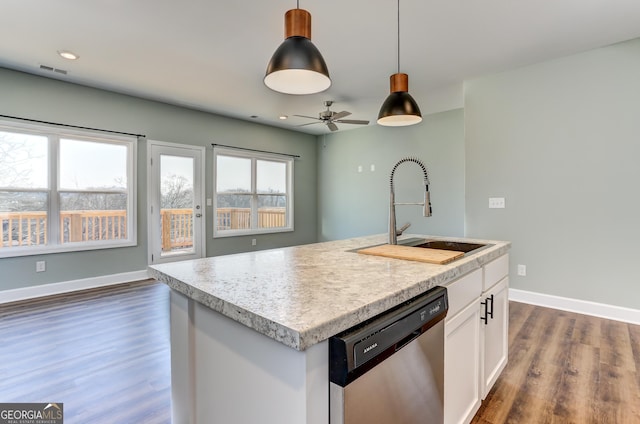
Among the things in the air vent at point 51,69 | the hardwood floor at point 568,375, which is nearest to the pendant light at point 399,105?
the hardwood floor at point 568,375

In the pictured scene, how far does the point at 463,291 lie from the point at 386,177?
470 centimetres

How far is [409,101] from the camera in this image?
2105mm

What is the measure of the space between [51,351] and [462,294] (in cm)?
296

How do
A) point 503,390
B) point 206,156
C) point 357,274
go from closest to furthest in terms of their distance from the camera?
1. point 357,274
2. point 503,390
3. point 206,156

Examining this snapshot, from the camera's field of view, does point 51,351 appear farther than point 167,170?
No

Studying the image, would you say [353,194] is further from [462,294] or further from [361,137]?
[462,294]

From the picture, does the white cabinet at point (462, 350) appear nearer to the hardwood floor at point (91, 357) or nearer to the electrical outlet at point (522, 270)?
the hardwood floor at point (91, 357)

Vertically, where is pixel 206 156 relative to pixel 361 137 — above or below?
below

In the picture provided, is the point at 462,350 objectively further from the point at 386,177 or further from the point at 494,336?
the point at 386,177

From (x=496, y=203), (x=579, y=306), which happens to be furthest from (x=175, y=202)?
(x=579, y=306)

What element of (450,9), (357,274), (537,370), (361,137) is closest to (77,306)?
(357,274)

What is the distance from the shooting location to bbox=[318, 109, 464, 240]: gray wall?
5.09m

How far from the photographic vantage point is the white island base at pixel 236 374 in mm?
751

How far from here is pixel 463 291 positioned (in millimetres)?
1419
